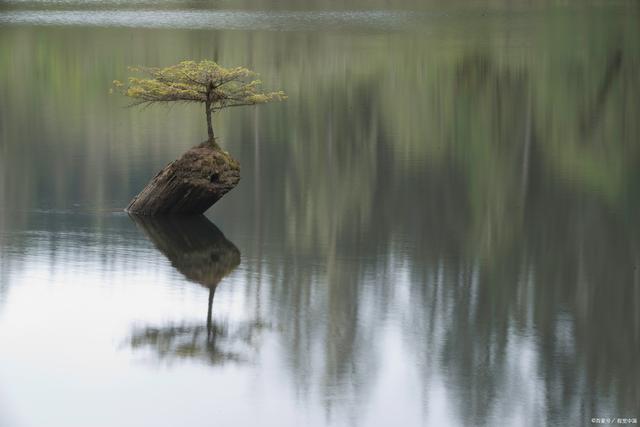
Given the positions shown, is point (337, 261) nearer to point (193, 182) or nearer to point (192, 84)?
point (193, 182)

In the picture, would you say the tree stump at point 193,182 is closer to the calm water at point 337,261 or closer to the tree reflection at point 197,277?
the tree reflection at point 197,277

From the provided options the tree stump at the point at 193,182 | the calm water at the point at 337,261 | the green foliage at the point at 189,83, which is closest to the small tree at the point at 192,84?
the green foliage at the point at 189,83

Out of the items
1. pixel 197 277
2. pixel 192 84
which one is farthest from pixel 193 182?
pixel 197 277

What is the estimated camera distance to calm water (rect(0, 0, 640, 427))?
13.2m

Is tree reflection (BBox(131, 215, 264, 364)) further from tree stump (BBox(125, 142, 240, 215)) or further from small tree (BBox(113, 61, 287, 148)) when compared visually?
small tree (BBox(113, 61, 287, 148))

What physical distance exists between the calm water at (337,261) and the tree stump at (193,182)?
0.39 metres

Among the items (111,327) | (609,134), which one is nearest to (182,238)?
(111,327)

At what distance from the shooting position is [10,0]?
7956 centimetres

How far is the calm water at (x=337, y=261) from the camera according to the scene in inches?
521

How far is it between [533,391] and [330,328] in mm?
3386

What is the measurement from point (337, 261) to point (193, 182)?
3256mm

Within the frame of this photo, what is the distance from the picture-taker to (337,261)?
19.3 m

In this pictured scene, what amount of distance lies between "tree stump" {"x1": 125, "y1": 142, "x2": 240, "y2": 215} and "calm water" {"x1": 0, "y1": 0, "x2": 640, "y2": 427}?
15.2 inches

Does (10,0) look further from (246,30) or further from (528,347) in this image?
(528,347)
